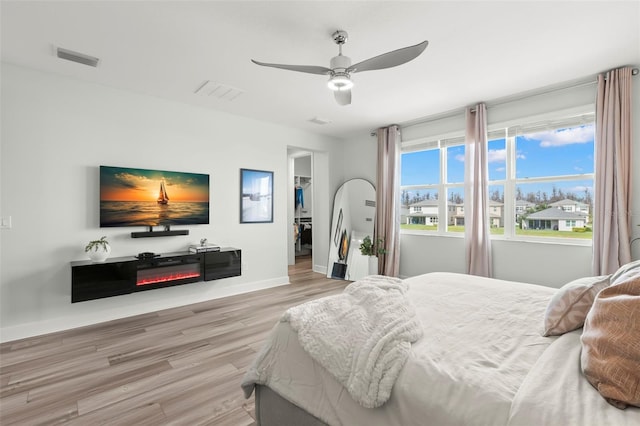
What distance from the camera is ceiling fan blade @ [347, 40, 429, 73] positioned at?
2104mm

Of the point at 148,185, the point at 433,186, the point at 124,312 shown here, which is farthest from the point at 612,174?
the point at 124,312

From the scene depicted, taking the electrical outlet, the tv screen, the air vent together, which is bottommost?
the electrical outlet

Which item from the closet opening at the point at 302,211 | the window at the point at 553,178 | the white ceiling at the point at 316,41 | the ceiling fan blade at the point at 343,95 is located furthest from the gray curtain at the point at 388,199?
the closet opening at the point at 302,211

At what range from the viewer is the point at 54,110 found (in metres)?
3.12

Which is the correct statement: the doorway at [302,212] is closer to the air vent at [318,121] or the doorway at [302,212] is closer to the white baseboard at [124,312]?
the air vent at [318,121]

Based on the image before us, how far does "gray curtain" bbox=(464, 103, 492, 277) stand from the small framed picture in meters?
2.88

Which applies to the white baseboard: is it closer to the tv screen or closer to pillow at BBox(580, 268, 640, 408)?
the tv screen

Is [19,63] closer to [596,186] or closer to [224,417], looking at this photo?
[224,417]

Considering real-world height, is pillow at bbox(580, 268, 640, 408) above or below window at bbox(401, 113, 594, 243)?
below

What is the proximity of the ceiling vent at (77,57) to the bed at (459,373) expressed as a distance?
300 cm

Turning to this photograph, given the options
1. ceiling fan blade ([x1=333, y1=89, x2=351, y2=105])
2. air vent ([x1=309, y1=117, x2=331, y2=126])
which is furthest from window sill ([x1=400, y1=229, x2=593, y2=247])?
ceiling fan blade ([x1=333, y1=89, x2=351, y2=105])

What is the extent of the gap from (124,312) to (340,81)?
3.39 metres

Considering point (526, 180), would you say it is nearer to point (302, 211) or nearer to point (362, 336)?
point (362, 336)

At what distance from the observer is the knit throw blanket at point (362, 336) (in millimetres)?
1122
